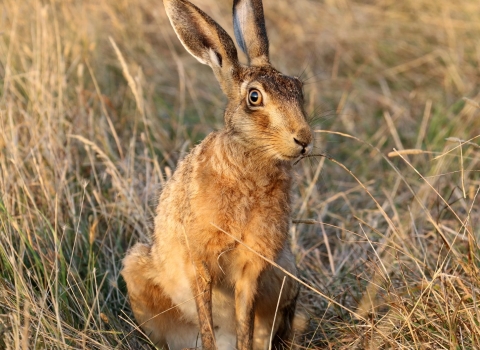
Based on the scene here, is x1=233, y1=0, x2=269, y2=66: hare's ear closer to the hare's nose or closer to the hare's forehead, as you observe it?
the hare's forehead

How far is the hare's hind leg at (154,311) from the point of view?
4.46 m

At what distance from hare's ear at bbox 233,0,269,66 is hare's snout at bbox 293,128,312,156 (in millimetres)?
850

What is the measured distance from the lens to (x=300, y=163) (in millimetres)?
6066

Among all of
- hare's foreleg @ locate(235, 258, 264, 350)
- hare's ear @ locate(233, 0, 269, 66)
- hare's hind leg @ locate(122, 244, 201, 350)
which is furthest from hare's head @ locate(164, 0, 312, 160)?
hare's hind leg @ locate(122, 244, 201, 350)

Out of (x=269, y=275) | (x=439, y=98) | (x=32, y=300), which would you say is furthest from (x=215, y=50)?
(x=439, y=98)

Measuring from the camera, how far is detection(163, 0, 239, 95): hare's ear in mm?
4309

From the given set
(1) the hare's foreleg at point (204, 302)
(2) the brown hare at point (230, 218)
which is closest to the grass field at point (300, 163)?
(2) the brown hare at point (230, 218)

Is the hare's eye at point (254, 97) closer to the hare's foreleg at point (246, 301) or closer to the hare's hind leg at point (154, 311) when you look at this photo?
the hare's foreleg at point (246, 301)

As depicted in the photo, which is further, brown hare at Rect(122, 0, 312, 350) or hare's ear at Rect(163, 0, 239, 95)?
hare's ear at Rect(163, 0, 239, 95)

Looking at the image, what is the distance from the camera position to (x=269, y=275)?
4320 mm

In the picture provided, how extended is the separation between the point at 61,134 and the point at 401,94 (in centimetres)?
379

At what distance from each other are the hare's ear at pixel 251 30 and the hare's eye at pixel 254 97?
1.69 feet

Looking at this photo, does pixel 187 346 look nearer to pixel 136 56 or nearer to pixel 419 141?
pixel 419 141

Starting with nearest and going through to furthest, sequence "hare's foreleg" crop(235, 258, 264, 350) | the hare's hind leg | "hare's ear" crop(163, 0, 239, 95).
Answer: "hare's foreleg" crop(235, 258, 264, 350), "hare's ear" crop(163, 0, 239, 95), the hare's hind leg
